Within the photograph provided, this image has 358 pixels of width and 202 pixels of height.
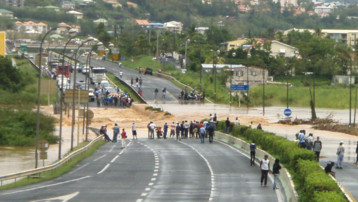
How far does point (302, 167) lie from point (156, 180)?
6940 millimetres

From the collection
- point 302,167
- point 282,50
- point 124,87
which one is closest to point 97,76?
point 124,87

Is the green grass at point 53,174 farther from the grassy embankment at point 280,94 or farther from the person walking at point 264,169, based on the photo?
the grassy embankment at point 280,94

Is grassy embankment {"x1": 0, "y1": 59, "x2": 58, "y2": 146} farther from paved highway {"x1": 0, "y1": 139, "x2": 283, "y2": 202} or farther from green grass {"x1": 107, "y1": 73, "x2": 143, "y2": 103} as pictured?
green grass {"x1": 107, "y1": 73, "x2": 143, "y2": 103}

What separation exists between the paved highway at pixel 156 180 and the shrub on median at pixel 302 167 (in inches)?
52.7

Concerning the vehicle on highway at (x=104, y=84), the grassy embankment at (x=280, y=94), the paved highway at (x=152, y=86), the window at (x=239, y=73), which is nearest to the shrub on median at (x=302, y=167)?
the paved highway at (x=152, y=86)

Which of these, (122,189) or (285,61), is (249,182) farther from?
(285,61)

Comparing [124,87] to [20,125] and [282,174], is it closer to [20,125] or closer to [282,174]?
[20,125]

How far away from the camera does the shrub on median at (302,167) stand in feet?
84.7

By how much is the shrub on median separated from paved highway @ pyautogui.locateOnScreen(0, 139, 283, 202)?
1.34m

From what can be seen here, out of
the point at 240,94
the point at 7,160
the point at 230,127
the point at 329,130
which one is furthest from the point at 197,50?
the point at 7,160

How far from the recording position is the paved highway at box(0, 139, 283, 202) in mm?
30984

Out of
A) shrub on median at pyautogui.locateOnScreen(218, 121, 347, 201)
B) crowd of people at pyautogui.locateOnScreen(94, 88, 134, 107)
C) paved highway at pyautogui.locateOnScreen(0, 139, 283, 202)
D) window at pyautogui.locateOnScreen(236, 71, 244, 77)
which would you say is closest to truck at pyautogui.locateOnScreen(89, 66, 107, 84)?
crowd of people at pyautogui.locateOnScreen(94, 88, 134, 107)

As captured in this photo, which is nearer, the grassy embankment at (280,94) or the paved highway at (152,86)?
the paved highway at (152,86)

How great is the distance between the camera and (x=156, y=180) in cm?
3594
